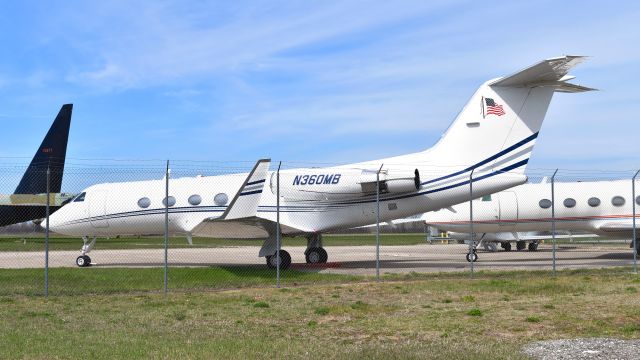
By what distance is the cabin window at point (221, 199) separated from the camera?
23.5 m

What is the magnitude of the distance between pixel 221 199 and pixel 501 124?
9044 mm

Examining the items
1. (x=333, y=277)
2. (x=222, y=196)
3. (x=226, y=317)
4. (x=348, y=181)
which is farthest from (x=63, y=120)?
(x=226, y=317)

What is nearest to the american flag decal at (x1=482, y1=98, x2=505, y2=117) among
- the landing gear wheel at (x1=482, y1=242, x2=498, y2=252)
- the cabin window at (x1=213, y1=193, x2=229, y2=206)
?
the cabin window at (x1=213, y1=193, x2=229, y2=206)

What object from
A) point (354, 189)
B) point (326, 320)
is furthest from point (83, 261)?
point (326, 320)

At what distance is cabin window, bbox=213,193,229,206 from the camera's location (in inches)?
927

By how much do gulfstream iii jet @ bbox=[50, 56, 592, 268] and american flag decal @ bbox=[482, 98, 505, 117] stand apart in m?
0.03

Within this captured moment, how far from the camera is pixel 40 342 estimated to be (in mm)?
8961

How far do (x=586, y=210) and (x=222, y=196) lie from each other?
14.8 meters

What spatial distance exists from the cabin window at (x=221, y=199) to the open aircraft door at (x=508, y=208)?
486 inches

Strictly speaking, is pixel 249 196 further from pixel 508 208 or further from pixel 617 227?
pixel 617 227

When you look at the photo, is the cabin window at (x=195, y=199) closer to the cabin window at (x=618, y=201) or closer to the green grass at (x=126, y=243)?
the green grass at (x=126, y=243)

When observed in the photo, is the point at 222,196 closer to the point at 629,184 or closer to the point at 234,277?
the point at 234,277

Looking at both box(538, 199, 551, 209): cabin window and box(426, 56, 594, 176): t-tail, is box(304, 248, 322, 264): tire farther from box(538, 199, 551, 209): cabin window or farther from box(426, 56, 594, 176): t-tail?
box(538, 199, 551, 209): cabin window

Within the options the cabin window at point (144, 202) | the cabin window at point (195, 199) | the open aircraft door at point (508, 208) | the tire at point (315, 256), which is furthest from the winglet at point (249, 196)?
the open aircraft door at point (508, 208)
